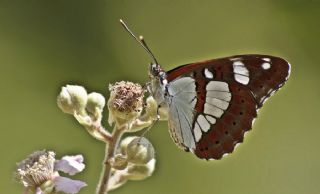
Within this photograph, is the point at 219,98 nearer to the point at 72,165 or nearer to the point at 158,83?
the point at 158,83

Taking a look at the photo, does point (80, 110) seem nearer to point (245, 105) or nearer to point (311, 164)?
point (245, 105)

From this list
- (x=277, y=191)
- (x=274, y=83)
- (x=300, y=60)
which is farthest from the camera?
(x=300, y=60)

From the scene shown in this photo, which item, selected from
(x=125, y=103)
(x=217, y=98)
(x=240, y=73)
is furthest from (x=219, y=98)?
(x=125, y=103)

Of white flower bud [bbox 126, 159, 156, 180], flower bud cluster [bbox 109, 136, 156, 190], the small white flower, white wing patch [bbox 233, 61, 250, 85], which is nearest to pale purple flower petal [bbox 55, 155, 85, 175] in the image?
the small white flower

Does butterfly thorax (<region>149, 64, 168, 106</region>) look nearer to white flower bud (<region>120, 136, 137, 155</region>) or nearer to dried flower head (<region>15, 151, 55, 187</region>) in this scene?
white flower bud (<region>120, 136, 137, 155</region>)

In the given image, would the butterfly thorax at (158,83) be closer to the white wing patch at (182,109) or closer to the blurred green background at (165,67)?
the white wing patch at (182,109)

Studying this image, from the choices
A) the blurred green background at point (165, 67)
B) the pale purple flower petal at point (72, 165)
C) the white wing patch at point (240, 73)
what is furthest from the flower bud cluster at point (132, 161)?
the blurred green background at point (165, 67)

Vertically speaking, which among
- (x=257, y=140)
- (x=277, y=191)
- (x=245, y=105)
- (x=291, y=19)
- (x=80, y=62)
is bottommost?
(x=245, y=105)

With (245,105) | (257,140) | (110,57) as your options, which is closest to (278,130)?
(257,140)
